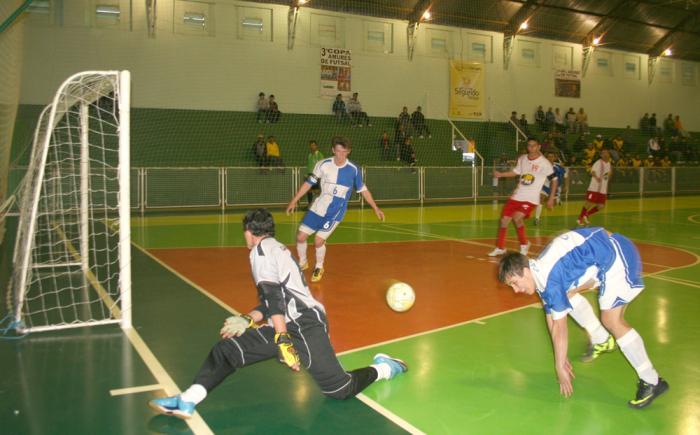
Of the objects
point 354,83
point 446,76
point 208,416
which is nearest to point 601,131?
point 446,76

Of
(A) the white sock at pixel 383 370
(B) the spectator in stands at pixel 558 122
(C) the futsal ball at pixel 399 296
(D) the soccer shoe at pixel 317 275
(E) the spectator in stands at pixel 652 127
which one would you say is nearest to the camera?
(A) the white sock at pixel 383 370

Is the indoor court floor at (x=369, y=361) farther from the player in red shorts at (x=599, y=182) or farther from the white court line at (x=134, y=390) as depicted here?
the player in red shorts at (x=599, y=182)

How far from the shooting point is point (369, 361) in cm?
561

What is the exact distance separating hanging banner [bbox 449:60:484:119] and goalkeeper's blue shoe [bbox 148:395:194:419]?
97.5 feet

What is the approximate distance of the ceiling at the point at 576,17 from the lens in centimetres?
3067

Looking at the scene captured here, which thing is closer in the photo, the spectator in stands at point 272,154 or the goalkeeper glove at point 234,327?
the goalkeeper glove at point 234,327

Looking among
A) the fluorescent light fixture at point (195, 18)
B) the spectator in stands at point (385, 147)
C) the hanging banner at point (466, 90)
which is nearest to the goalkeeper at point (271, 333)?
the fluorescent light fixture at point (195, 18)

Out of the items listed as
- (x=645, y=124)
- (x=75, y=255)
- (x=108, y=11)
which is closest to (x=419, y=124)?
(x=108, y=11)

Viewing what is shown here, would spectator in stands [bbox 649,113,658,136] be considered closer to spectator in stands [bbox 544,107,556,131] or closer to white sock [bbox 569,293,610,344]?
spectator in stands [bbox 544,107,556,131]

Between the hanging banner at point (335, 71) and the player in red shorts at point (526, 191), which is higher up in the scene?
the hanging banner at point (335, 71)

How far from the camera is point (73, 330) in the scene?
665 cm

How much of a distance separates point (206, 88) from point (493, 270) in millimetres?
19501

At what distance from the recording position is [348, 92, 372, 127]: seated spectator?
Result: 1146 inches

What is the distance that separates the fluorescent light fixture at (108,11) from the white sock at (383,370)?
2363 centimetres
